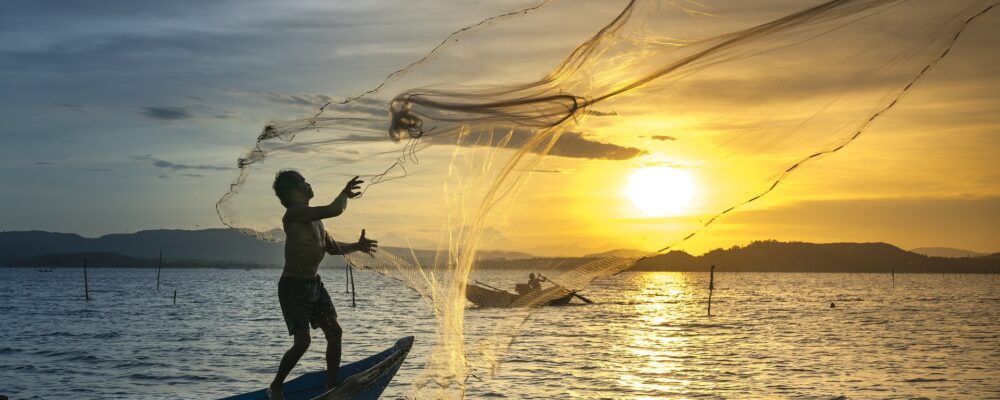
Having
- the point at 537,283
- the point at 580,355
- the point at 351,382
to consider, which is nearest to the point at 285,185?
the point at 351,382

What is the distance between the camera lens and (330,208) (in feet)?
27.3

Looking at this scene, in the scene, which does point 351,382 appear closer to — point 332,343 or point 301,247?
point 332,343

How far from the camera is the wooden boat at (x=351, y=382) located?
10.3 meters

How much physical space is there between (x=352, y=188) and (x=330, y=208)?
0.30 m

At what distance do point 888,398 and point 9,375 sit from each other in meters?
23.3

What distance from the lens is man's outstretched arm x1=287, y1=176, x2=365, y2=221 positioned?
829 centimetres

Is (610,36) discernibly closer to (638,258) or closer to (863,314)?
(638,258)

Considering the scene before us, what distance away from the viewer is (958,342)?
130ft

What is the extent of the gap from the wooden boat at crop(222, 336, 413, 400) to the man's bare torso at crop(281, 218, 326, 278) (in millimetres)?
1530

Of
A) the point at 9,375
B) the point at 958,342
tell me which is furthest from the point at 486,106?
the point at 958,342

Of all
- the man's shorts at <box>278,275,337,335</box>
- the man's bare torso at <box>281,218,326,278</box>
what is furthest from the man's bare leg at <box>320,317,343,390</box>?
the man's bare torso at <box>281,218,326,278</box>

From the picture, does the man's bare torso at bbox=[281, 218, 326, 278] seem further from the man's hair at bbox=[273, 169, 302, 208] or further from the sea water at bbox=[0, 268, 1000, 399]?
the sea water at bbox=[0, 268, 1000, 399]

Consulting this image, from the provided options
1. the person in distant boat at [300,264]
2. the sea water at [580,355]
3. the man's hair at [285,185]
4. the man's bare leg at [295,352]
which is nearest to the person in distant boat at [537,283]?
the sea water at [580,355]

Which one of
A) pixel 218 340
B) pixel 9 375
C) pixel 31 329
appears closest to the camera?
pixel 9 375
